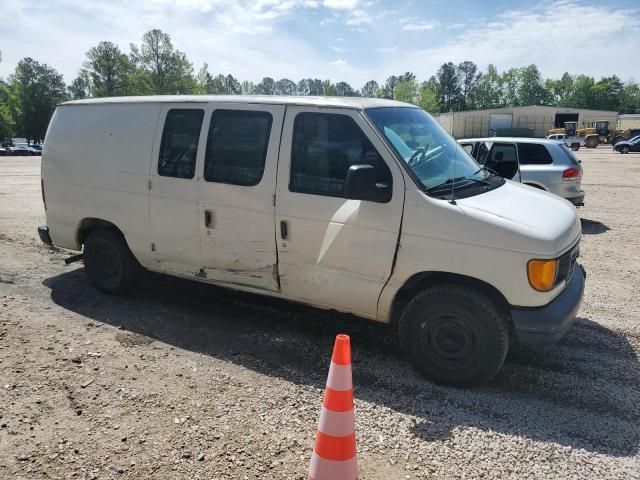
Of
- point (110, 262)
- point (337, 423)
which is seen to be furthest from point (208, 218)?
point (337, 423)

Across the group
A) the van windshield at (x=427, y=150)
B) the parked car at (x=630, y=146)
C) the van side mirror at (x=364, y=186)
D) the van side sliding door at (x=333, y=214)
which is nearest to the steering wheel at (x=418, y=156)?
the van windshield at (x=427, y=150)

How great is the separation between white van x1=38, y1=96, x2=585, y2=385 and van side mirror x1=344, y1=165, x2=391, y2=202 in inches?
0.5

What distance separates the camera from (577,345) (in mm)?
4473

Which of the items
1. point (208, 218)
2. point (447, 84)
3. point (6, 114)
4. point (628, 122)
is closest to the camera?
point (208, 218)

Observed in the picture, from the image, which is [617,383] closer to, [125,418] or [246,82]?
[125,418]

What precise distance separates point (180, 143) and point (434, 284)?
2810 millimetres

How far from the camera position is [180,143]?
15.4 feet

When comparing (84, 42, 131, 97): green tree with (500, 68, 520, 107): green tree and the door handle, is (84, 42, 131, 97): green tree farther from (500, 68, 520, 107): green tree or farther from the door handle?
(500, 68, 520, 107): green tree

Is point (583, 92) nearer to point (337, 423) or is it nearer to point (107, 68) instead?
point (107, 68)

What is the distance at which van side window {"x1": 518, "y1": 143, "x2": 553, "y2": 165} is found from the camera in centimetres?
999

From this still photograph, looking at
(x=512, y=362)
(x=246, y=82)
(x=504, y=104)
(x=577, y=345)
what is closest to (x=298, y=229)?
(x=512, y=362)

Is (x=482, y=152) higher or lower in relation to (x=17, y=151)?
lower

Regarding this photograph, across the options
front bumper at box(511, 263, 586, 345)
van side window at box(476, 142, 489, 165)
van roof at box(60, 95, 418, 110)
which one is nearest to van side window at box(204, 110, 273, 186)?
van roof at box(60, 95, 418, 110)

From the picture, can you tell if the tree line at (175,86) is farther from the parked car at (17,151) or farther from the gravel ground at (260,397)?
the gravel ground at (260,397)
